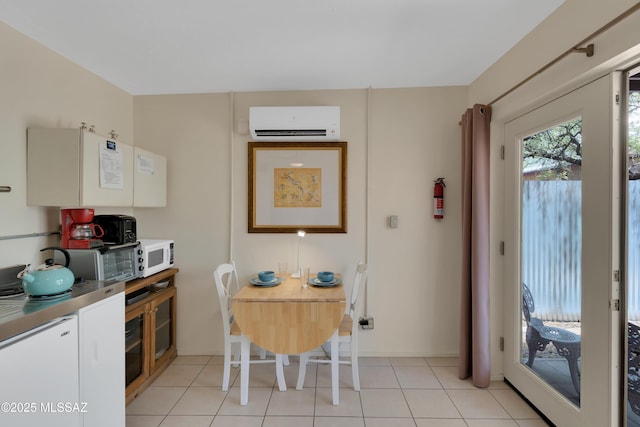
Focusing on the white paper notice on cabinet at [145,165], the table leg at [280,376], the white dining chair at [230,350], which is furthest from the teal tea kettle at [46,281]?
the table leg at [280,376]

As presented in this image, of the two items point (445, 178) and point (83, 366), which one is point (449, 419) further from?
point (83, 366)

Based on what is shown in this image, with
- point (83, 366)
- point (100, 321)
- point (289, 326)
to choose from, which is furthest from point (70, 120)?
point (289, 326)

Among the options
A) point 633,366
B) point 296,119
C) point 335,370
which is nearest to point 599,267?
point 633,366

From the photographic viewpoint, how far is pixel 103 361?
1.61 metres

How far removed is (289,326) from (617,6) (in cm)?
242

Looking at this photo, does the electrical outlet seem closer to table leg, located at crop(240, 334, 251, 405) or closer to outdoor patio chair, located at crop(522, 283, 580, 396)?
table leg, located at crop(240, 334, 251, 405)

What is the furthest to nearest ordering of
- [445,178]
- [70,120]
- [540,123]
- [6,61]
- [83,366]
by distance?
[445,178]
[70,120]
[540,123]
[6,61]
[83,366]

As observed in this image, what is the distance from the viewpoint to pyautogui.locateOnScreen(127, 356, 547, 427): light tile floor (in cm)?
194

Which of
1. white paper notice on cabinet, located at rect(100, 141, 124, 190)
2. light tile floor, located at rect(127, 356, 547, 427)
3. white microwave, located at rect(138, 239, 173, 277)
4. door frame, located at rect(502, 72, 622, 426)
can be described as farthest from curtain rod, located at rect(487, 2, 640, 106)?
white microwave, located at rect(138, 239, 173, 277)

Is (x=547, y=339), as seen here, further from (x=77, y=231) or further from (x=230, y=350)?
(x=77, y=231)

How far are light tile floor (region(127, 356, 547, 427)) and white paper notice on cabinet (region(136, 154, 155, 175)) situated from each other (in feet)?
5.57

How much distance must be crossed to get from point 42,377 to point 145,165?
162 cm

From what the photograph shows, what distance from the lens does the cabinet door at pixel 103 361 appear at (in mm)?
1499

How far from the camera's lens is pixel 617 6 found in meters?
1.35
